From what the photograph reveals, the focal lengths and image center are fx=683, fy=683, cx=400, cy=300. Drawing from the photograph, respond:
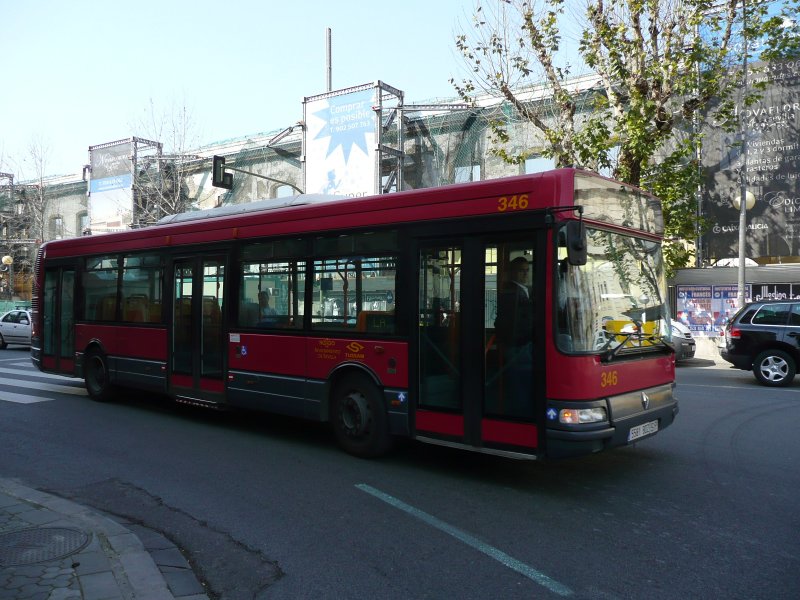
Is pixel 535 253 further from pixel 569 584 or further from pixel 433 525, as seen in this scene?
pixel 569 584

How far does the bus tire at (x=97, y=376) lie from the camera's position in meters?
11.1

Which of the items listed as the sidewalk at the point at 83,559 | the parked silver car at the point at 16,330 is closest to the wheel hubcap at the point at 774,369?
the sidewalk at the point at 83,559

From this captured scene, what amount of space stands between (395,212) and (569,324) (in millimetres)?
2250

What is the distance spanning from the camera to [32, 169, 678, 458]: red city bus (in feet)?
19.1

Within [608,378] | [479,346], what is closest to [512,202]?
[479,346]

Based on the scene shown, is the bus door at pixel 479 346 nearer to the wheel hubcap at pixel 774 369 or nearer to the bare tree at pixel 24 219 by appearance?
the wheel hubcap at pixel 774 369

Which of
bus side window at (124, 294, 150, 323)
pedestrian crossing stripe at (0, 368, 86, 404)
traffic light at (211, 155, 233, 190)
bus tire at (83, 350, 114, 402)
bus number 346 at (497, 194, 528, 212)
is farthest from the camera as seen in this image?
traffic light at (211, 155, 233, 190)

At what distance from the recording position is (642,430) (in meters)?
6.23

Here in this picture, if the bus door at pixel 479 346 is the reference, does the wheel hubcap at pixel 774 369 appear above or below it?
below

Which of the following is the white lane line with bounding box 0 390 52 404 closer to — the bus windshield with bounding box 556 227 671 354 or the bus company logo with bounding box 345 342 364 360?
the bus company logo with bounding box 345 342 364 360

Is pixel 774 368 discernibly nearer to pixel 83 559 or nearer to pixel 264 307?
pixel 264 307

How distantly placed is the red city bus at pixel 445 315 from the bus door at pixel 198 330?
28mm

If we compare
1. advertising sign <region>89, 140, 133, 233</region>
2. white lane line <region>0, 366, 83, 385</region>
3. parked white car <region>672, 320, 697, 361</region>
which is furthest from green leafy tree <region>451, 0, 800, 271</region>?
advertising sign <region>89, 140, 133, 233</region>

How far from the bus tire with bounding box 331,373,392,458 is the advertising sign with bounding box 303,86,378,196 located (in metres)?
18.6
